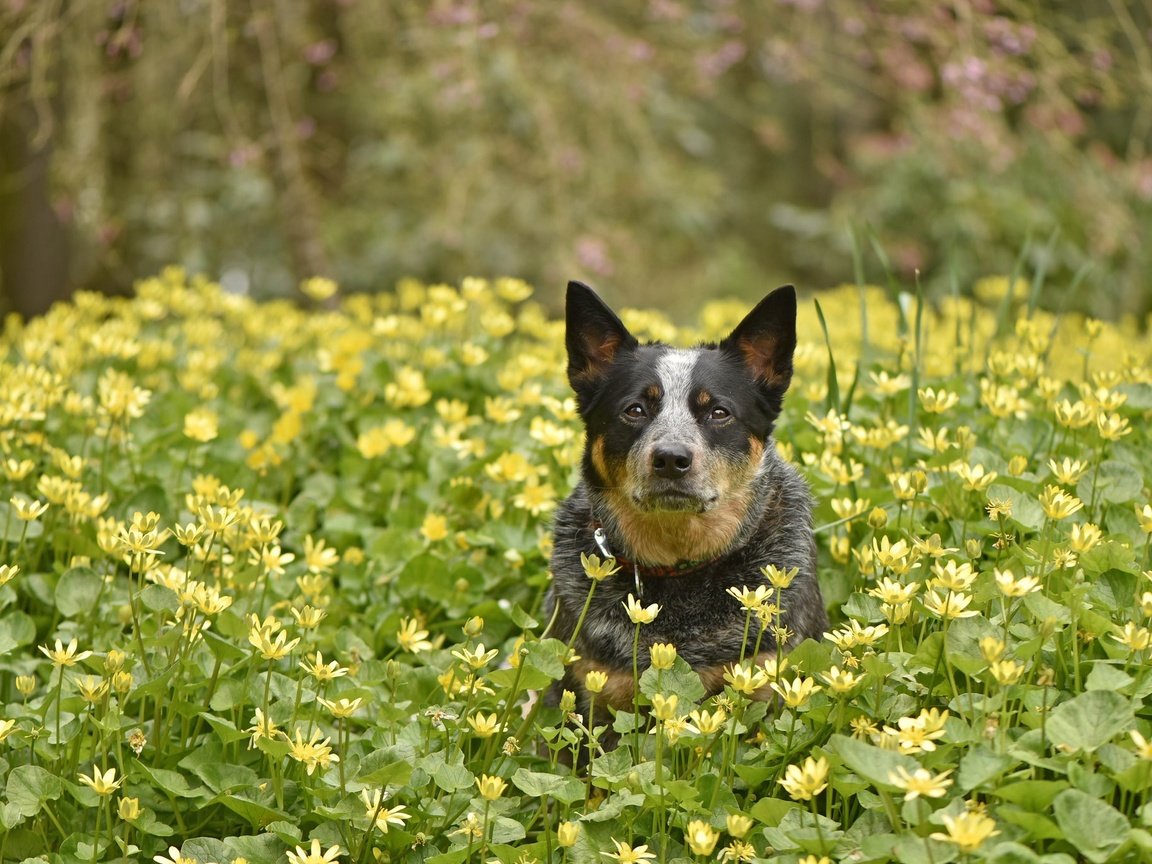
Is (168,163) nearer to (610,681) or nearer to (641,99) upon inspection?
(641,99)

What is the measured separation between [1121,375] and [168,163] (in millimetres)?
7248

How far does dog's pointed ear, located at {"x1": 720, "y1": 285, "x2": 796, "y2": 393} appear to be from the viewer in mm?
3764

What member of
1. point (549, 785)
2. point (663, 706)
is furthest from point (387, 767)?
point (663, 706)

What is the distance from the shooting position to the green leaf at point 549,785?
8.69 ft

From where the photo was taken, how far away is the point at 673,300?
13953mm

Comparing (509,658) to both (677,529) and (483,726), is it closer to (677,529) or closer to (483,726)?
(483,726)

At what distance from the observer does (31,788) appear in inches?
108

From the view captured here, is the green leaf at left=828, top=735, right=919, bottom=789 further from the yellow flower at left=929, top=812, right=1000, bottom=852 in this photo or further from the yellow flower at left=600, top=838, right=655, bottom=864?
the yellow flower at left=600, top=838, right=655, bottom=864

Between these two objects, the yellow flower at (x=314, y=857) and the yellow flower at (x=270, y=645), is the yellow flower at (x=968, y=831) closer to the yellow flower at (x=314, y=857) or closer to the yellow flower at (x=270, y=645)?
the yellow flower at (x=314, y=857)

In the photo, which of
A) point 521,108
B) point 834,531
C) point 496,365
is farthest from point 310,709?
point 521,108

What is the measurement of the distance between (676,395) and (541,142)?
4551mm

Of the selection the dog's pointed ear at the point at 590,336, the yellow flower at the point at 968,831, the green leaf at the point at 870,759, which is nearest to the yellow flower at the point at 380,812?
the green leaf at the point at 870,759

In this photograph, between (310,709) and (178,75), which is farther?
(178,75)

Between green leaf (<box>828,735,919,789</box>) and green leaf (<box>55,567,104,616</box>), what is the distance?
2166mm
